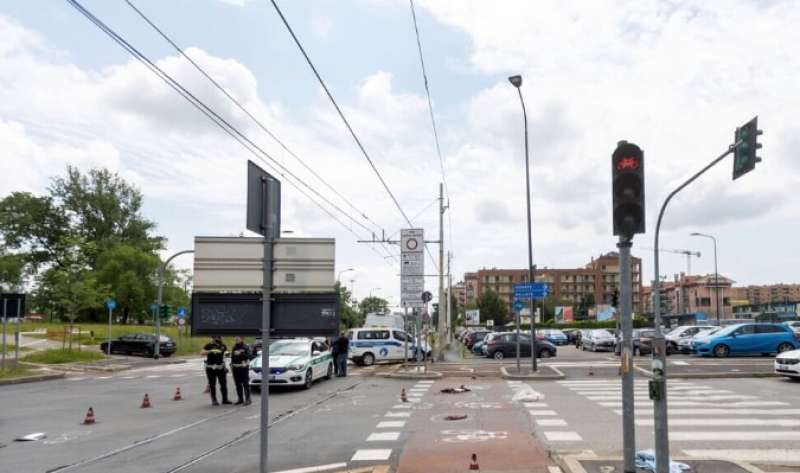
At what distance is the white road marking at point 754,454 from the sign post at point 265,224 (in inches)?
235

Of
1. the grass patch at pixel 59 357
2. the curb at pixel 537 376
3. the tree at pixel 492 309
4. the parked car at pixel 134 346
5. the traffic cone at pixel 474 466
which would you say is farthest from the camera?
the tree at pixel 492 309

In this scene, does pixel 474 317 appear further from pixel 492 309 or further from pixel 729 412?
pixel 729 412

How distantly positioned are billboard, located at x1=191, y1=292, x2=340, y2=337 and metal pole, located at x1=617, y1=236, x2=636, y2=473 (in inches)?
113

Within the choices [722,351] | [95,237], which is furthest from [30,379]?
[95,237]

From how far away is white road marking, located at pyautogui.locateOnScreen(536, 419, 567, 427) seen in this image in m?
12.0

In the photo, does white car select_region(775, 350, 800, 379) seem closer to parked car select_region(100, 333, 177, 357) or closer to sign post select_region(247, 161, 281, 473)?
sign post select_region(247, 161, 281, 473)

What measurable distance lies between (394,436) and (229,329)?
17.0ft

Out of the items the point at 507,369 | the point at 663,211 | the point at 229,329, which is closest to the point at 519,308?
the point at 507,369

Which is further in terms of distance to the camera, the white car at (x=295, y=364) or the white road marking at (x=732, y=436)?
the white car at (x=295, y=364)

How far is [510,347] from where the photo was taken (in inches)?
1325

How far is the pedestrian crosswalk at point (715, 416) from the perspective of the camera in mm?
10242

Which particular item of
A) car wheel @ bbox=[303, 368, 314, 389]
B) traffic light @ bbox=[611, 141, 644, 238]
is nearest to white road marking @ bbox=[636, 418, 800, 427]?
traffic light @ bbox=[611, 141, 644, 238]

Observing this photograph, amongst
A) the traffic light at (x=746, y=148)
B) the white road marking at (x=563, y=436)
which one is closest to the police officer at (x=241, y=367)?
the white road marking at (x=563, y=436)

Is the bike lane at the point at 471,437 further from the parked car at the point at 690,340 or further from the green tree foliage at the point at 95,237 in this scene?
the green tree foliage at the point at 95,237
